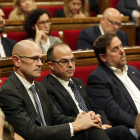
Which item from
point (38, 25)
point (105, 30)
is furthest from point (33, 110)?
point (105, 30)

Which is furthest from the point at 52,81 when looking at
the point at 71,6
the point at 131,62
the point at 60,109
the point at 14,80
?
the point at 71,6

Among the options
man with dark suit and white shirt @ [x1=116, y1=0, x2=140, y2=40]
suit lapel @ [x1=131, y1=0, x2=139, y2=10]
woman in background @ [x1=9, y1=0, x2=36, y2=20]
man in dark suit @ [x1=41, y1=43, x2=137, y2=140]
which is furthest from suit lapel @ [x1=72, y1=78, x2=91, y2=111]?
suit lapel @ [x1=131, y1=0, x2=139, y2=10]

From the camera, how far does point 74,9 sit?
85.1 inches

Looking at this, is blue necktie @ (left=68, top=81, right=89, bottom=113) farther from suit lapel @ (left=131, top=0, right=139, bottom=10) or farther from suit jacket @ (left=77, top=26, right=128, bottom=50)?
suit lapel @ (left=131, top=0, right=139, bottom=10)

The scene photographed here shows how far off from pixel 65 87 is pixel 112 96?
0.23m

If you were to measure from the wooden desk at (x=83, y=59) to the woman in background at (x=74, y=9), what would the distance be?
74 centimetres

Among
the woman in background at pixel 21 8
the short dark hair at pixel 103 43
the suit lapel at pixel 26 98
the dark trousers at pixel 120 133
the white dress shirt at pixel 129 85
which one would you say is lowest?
the dark trousers at pixel 120 133

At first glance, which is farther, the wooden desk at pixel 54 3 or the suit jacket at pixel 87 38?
the wooden desk at pixel 54 3

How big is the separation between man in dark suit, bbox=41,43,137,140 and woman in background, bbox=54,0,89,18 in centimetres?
102

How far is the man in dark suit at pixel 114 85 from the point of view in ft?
3.94

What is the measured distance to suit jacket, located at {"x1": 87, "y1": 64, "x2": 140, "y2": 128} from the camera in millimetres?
1186

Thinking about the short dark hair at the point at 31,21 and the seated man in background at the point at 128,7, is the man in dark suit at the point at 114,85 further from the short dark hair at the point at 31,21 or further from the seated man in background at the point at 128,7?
the seated man in background at the point at 128,7

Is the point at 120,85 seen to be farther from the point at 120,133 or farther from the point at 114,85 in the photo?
the point at 120,133

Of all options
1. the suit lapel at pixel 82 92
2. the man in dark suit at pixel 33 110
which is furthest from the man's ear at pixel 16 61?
the suit lapel at pixel 82 92
